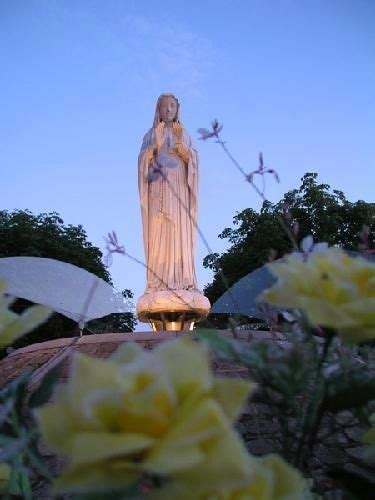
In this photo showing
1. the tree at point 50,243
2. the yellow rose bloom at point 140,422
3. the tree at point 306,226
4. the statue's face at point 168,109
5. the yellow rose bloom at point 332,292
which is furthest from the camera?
the tree at point 50,243

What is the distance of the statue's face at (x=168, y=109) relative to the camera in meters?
8.02

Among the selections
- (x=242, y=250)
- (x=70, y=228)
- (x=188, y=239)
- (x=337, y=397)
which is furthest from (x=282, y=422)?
(x=70, y=228)

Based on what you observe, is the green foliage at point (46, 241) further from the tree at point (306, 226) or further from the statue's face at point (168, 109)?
the statue's face at point (168, 109)

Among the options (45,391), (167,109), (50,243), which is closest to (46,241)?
(50,243)

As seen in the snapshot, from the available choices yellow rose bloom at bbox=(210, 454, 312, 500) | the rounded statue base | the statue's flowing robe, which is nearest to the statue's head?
the statue's flowing robe

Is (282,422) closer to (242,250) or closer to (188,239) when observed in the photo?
(188,239)

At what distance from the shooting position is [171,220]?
762 centimetres

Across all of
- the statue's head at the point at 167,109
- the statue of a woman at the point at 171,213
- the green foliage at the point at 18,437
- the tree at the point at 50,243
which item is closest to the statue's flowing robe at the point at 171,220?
the statue of a woman at the point at 171,213

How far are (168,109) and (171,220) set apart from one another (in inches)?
72.4

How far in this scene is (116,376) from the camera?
0.32 m

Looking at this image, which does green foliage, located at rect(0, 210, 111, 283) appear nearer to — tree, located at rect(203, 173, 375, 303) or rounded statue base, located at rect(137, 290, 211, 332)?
tree, located at rect(203, 173, 375, 303)

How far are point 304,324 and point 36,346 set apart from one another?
4.28m

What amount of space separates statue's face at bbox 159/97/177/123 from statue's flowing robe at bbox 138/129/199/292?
16.2 inches

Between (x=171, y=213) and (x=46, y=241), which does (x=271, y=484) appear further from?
(x=46, y=241)
